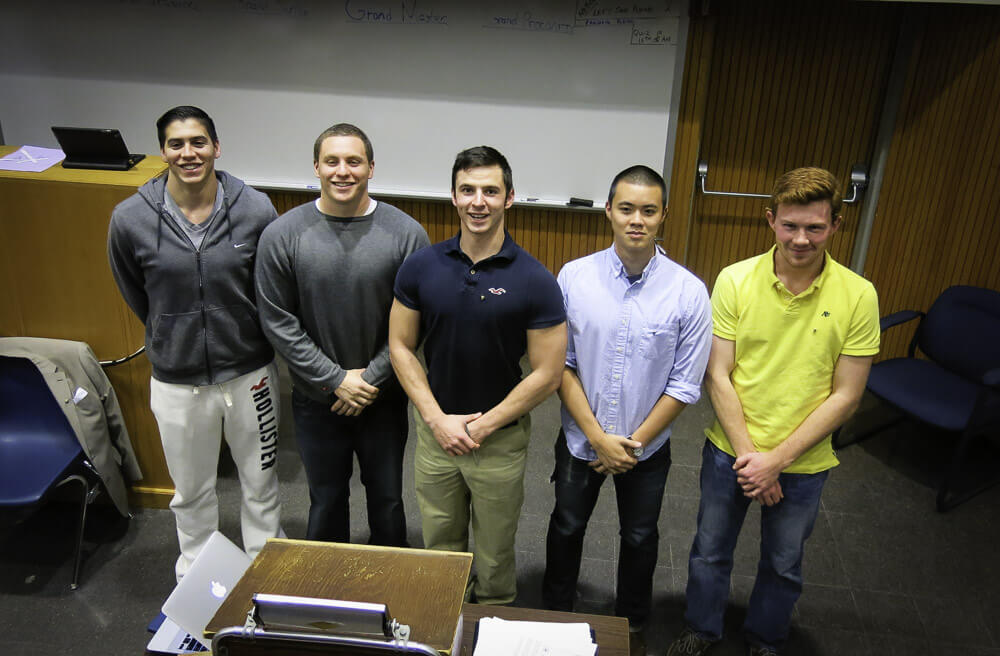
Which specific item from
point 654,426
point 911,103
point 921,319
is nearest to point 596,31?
point 911,103

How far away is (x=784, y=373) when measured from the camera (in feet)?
7.25

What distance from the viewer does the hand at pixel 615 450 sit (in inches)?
89.3

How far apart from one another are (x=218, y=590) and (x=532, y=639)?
100 cm

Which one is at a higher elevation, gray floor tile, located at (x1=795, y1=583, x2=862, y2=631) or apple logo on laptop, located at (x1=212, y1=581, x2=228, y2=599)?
apple logo on laptop, located at (x1=212, y1=581, x2=228, y2=599)

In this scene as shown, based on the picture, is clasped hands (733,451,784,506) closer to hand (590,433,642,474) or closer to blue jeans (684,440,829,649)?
blue jeans (684,440,829,649)

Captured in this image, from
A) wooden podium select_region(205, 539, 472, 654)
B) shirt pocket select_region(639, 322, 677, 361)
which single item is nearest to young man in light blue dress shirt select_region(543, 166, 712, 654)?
shirt pocket select_region(639, 322, 677, 361)

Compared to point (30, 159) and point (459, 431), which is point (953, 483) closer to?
point (459, 431)

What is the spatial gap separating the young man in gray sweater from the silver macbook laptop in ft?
1.43

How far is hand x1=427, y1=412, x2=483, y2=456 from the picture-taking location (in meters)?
2.28

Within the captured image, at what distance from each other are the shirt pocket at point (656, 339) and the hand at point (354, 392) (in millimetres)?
842

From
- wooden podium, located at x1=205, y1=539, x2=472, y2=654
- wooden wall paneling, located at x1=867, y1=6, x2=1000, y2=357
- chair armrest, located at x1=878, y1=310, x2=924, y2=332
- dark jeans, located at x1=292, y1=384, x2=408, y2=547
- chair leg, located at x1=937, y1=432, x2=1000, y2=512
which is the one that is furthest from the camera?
wooden wall paneling, located at x1=867, y1=6, x2=1000, y2=357

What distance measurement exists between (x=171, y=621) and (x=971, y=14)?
4.44 metres

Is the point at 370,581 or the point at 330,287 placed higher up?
the point at 330,287

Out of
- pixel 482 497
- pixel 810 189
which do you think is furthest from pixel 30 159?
pixel 810 189
